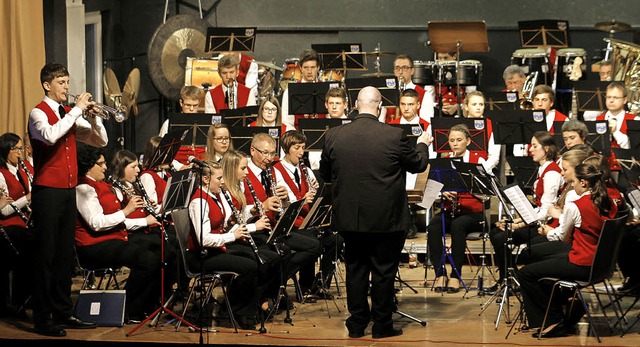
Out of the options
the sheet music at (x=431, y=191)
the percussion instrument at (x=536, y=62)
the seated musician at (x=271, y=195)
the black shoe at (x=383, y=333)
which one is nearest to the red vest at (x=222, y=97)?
the seated musician at (x=271, y=195)

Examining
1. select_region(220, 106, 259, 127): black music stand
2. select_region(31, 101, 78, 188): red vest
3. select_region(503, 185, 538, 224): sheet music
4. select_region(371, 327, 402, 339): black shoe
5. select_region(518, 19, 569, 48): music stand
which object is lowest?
select_region(371, 327, 402, 339): black shoe

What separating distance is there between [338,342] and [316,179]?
247cm

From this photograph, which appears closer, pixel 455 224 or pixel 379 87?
pixel 455 224

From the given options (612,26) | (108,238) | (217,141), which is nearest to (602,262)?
(217,141)

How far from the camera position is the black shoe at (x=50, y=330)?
729 centimetres

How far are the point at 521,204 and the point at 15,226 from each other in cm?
400

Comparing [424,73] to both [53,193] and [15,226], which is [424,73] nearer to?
[15,226]

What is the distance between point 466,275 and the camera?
995 centimetres

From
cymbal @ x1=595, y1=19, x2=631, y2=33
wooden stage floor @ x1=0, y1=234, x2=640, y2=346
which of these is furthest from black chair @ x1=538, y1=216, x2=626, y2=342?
cymbal @ x1=595, y1=19, x2=631, y2=33

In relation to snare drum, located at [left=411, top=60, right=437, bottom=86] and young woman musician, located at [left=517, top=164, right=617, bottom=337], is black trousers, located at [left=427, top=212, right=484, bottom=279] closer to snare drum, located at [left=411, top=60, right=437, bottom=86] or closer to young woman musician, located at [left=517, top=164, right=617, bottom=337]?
young woman musician, located at [left=517, top=164, right=617, bottom=337]

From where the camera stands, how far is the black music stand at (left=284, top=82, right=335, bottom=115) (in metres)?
10.2

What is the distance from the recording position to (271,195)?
28.0ft

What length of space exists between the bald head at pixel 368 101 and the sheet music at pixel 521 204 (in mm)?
1221

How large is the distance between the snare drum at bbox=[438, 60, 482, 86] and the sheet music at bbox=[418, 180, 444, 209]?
4.10m
